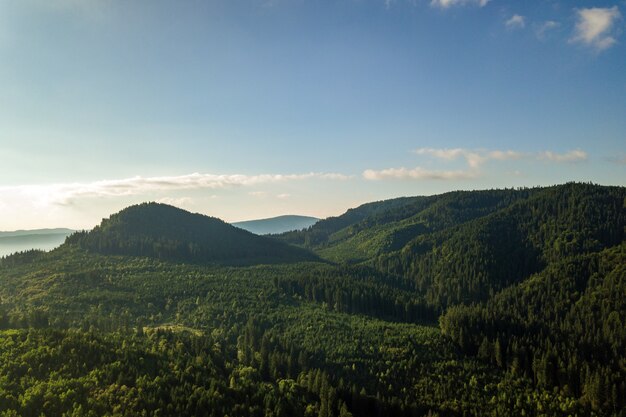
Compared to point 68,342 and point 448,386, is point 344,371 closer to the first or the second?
point 448,386

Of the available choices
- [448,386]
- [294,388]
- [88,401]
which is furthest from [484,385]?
[88,401]

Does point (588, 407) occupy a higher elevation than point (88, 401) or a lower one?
lower

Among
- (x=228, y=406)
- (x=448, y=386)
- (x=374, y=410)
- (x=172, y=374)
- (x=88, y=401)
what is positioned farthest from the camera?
(x=448, y=386)

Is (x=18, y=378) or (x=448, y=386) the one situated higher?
(x=18, y=378)

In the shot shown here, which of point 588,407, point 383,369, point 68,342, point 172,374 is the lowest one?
point 588,407

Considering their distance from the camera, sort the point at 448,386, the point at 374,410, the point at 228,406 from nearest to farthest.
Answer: the point at 228,406, the point at 374,410, the point at 448,386

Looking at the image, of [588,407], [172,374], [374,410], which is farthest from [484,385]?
[172,374]

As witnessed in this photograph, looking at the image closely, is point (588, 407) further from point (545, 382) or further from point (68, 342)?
point (68, 342)

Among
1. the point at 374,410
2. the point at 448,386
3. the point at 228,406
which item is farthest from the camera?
the point at 448,386

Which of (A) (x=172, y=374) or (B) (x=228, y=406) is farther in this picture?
(A) (x=172, y=374)
